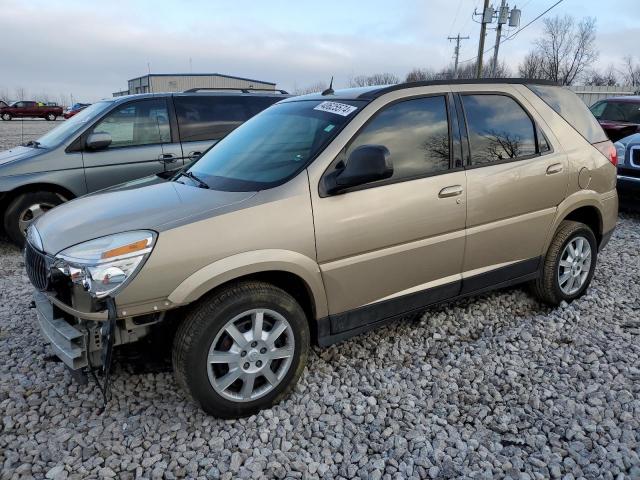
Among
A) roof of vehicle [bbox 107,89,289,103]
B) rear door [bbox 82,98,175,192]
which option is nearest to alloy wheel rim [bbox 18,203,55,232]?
rear door [bbox 82,98,175,192]

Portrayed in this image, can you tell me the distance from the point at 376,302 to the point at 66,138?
467 centimetres

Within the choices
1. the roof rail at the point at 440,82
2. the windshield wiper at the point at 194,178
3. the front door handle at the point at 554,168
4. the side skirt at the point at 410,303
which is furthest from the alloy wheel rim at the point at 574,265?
the windshield wiper at the point at 194,178

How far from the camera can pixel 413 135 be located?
130 inches

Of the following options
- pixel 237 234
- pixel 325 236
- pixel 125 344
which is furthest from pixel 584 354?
pixel 125 344

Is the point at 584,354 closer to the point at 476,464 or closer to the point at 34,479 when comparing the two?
the point at 476,464

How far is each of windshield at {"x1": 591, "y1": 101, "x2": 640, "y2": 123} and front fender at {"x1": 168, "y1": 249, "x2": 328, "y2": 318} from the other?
9.47 m

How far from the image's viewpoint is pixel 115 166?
240 inches

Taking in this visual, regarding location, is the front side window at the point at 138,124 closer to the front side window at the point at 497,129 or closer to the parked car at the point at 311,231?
the parked car at the point at 311,231

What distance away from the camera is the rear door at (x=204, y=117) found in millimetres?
6520

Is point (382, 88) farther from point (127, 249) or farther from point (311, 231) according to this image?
point (127, 249)

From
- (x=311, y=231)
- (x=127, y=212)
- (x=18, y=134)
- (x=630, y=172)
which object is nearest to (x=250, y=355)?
(x=311, y=231)

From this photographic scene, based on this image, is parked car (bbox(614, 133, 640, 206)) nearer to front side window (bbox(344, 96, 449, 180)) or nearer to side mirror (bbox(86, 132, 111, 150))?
front side window (bbox(344, 96, 449, 180))

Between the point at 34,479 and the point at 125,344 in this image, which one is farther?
the point at 125,344

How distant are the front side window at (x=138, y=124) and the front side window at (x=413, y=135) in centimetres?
402
